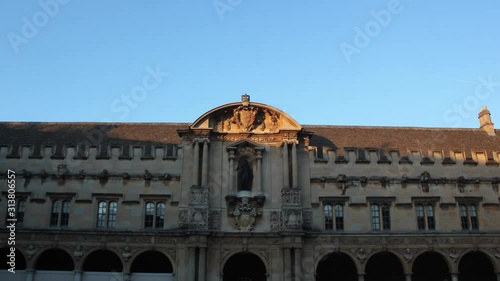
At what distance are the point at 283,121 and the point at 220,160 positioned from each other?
5.51 m

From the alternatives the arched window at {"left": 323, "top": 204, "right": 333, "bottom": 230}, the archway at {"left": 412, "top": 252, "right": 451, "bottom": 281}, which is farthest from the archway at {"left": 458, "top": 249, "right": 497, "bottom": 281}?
the arched window at {"left": 323, "top": 204, "right": 333, "bottom": 230}

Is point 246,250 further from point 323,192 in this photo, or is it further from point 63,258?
point 63,258

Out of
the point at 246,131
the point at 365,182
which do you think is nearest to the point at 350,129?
the point at 365,182

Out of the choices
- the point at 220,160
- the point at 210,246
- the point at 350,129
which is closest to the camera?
the point at 210,246

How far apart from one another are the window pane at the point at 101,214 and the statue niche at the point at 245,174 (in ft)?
31.8

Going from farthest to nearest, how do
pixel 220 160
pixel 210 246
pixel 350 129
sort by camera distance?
pixel 350 129 < pixel 220 160 < pixel 210 246

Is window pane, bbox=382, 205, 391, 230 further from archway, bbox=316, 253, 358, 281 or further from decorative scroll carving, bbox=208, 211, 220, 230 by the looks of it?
decorative scroll carving, bbox=208, 211, 220, 230

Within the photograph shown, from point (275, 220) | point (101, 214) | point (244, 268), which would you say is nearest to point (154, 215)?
point (101, 214)

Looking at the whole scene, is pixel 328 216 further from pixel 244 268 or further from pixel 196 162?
pixel 196 162

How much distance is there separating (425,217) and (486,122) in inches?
585

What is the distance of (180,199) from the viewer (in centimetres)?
3628

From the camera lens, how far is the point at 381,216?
120ft

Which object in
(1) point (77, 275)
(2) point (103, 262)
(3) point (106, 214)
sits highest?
(3) point (106, 214)

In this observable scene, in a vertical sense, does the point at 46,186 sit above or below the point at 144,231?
above
